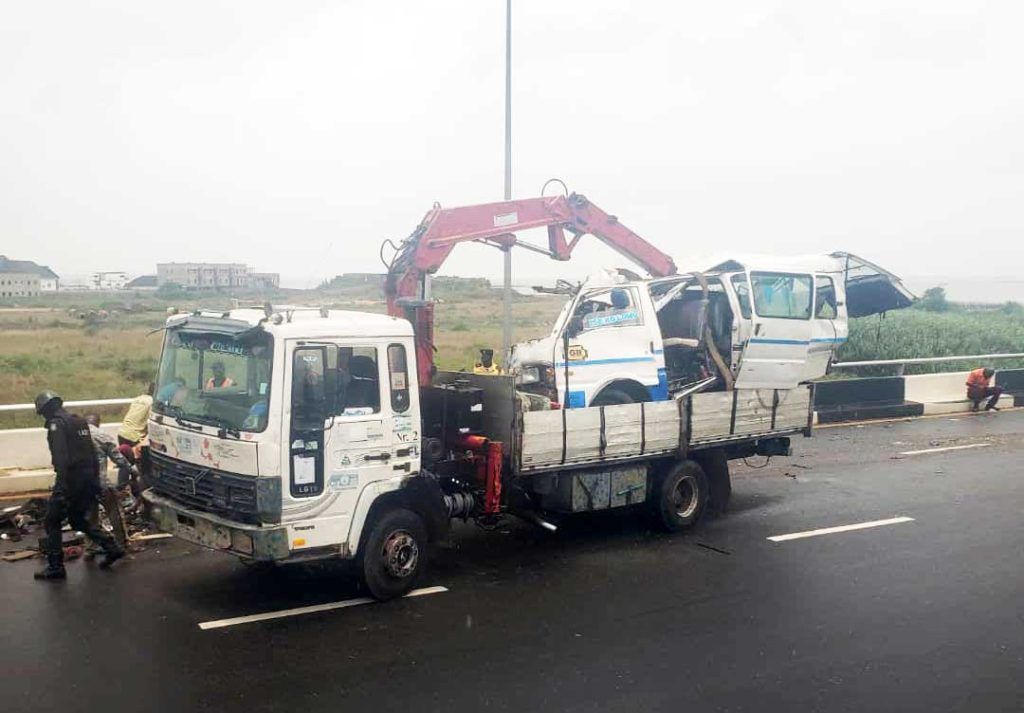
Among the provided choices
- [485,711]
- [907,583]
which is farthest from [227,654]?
[907,583]

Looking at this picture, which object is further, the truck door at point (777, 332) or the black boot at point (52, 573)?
the truck door at point (777, 332)

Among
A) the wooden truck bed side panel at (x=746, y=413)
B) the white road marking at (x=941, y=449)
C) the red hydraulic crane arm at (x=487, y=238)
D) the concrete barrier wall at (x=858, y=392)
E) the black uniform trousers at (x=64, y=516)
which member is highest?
the red hydraulic crane arm at (x=487, y=238)

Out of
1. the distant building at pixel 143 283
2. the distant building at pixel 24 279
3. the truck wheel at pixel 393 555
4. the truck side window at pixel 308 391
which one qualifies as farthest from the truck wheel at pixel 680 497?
the distant building at pixel 24 279

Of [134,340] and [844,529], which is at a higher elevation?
[134,340]

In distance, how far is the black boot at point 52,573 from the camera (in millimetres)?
7914

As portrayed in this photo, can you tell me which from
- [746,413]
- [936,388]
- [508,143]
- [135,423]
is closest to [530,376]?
[746,413]

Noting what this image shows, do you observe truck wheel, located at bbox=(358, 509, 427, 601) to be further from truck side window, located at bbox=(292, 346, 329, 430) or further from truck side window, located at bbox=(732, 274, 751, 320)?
truck side window, located at bbox=(732, 274, 751, 320)

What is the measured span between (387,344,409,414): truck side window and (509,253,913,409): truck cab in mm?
2690

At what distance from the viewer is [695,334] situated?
11.0 metres

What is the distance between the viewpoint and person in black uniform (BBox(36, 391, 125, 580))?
25.5 ft

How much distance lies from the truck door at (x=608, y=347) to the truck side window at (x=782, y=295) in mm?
1442

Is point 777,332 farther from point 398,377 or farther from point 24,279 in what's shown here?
point 24,279

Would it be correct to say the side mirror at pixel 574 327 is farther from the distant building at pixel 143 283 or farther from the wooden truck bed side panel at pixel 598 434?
the distant building at pixel 143 283

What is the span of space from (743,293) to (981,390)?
38.9 feet
